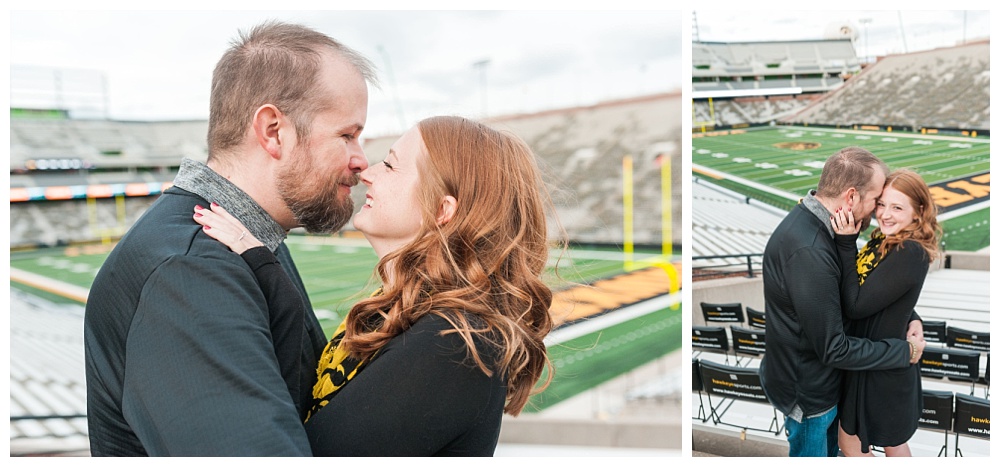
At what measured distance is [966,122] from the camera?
4.69 ft

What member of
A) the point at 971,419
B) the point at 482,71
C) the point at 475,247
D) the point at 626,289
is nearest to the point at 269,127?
the point at 475,247

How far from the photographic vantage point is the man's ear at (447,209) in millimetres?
881

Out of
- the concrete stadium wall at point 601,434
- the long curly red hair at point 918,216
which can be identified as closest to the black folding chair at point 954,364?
the long curly red hair at point 918,216

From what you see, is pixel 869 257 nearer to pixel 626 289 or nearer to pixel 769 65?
pixel 769 65

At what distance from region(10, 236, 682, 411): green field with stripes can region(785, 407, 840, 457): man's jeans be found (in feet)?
1.61

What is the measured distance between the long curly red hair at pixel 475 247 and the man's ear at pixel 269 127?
7.6 inches

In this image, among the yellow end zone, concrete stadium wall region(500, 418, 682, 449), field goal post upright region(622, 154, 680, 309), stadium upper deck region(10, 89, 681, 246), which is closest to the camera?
concrete stadium wall region(500, 418, 682, 449)

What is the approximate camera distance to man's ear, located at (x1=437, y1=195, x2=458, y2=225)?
34.7 inches

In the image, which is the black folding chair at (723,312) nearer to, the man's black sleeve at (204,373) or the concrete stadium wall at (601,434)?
the man's black sleeve at (204,373)

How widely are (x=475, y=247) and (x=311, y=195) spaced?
246 millimetres

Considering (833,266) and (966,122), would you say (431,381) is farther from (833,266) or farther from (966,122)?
(966,122)

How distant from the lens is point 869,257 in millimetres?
1394

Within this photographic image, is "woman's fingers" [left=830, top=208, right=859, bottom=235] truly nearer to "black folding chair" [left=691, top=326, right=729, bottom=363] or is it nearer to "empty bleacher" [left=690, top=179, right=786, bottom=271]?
"empty bleacher" [left=690, top=179, right=786, bottom=271]

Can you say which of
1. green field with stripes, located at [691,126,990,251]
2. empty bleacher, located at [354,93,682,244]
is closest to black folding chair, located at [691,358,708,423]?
green field with stripes, located at [691,126,990,251]
